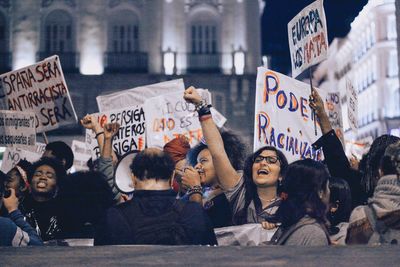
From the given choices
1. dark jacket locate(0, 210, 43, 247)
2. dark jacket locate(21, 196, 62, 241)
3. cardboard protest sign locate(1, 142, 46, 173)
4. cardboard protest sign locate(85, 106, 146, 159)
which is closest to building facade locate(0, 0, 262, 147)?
cardboard protest sign locate(1, 142, 46, 173)

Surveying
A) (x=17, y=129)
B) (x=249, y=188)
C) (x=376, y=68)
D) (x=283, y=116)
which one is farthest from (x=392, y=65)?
(x=249, y=188)

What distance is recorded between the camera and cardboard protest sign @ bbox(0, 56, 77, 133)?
814 centimetres

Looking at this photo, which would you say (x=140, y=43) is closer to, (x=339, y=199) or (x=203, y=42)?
(x=203, y=42)

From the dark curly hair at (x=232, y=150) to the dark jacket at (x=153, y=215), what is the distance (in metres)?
1.29

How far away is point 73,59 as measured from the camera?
2964 centimetres

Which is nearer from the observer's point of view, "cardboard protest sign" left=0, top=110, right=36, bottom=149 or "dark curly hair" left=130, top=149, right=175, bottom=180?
"dark curly hair" left=130, top=149, right=175, bottom=180

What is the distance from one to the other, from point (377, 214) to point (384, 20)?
51.8 meters

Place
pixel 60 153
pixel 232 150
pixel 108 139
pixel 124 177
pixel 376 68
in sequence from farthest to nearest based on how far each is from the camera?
1. pixel 376 68
2. pixel 60 153
3. pixel 124 177
4. pixel 108 139
5. pixel 232 150

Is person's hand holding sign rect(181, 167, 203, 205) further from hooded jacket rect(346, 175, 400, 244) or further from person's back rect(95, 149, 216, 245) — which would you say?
hooded jacket rect(346, 175, 400, 244)

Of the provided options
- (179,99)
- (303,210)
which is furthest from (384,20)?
(303,210)

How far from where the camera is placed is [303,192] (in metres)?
3.45

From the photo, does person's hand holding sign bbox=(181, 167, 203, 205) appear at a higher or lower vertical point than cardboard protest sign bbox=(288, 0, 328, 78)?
lower

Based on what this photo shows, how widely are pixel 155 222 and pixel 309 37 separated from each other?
373 cm

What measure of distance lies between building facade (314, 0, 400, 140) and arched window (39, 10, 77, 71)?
22.8 meters
